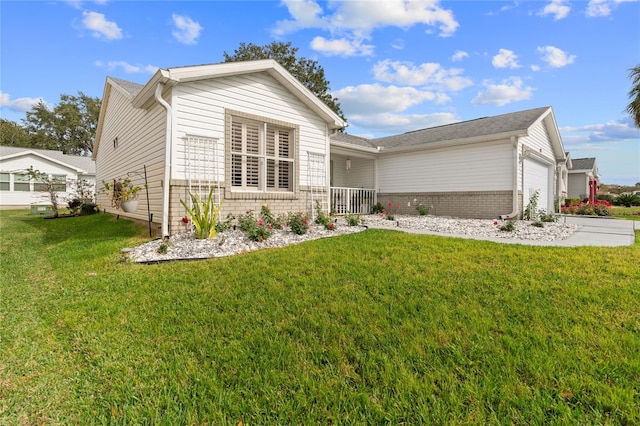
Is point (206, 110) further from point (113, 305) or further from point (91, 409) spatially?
point (91, 409)

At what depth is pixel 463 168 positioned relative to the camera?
1147cm

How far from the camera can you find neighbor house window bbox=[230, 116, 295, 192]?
25.6 ft

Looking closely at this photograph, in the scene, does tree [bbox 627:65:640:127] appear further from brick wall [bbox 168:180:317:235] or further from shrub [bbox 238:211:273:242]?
shrub [bbox 238:211:273:242]

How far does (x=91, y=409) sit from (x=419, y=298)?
9.33ft

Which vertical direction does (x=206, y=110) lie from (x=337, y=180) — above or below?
above

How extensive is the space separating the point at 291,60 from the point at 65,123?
30.4m

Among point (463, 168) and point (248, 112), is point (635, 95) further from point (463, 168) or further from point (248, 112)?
point (248, 112)

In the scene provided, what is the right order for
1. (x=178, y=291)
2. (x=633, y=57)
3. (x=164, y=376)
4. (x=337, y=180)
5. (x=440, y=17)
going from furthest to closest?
1. (x=633, y=57)
2. (x=337, y=180)
3. (x=440, y=17)
4. (x=178, y=291)
5. (x=164, y=376)

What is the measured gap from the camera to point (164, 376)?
2.12 meters

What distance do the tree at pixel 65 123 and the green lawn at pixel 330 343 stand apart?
42.6 metres

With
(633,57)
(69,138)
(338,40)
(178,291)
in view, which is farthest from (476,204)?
(69,138)

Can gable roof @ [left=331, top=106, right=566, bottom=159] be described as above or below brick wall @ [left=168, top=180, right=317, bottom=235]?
above

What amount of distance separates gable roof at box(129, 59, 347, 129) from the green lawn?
4.20m

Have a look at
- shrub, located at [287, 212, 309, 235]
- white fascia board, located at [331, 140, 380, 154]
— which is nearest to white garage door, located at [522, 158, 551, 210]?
white fascia board, located at [331, 140, 380, 154]
